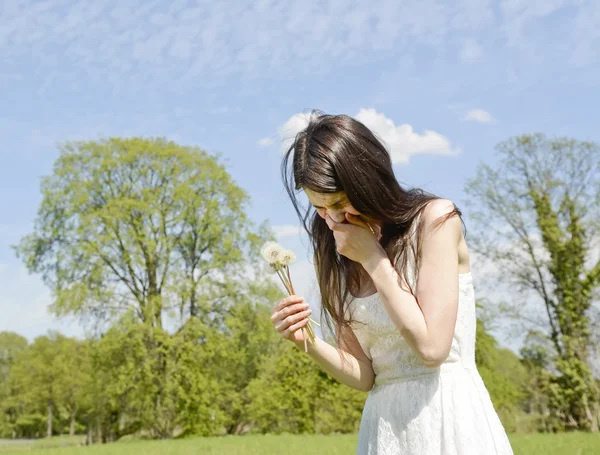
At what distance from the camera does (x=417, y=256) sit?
2.27 m

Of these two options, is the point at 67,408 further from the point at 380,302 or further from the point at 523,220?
the point at 380,302

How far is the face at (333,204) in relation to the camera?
2.21 meters

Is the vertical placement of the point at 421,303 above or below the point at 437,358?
above

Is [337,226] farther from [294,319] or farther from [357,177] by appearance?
[294,319]

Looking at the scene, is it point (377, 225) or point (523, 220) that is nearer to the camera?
point (377, 225)

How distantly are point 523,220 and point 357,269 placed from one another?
26635 millimetres

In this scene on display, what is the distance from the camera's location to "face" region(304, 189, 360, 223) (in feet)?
7.24

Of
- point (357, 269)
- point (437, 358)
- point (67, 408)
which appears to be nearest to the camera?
point (437, 358)

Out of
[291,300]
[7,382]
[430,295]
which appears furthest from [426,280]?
[7,382]

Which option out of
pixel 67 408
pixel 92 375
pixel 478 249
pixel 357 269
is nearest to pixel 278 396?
pixel 92 375

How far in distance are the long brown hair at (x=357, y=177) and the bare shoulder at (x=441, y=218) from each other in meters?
0.02

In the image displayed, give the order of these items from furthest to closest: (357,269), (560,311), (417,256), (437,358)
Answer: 1. (560,311)
2. (357,269)
3. (417,256)
4. (437,358)

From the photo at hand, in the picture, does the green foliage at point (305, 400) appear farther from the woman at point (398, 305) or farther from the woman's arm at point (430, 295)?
the woman's arm at point (430, 295)

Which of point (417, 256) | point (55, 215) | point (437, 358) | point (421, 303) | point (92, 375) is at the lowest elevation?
point (437, 358)
